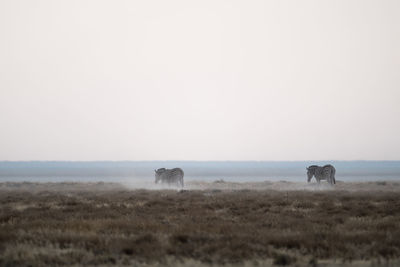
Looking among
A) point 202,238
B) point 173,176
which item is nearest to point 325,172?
point 173,176

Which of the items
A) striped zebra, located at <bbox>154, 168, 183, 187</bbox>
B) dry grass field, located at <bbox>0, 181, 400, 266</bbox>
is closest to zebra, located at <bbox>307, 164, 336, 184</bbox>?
striped zebra, located at <bbox>154, 168, 183, 187</bbox>

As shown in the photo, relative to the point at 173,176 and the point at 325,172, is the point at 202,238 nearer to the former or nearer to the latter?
the point at 173,176

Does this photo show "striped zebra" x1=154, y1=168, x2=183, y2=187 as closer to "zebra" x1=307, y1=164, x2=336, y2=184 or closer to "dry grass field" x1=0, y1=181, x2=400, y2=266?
"zebra" x1=307, y1=164, x2=336, y2=184

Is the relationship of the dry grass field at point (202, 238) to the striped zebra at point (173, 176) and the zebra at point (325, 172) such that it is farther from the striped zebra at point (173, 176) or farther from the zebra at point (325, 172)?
the striped zebra at point (173, 176)

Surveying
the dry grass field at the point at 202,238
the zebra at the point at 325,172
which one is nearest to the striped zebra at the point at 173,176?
the zebra at the point at 325,172

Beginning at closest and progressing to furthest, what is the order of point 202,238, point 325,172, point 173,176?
1. point 202,238
2. point 325,172
3. point 173,176

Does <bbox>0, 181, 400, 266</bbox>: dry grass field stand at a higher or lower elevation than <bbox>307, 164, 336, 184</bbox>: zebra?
lower

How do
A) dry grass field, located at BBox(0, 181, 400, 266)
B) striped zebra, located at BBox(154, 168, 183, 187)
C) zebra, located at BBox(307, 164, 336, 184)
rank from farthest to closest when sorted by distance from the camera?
striped zebra, located at BBox(154, 168, 183, 187), zebra, located at BBox(307, 164, 336, 184), dry grass field, located at BBox(0, 181, 400, 266)

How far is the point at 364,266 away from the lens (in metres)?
10.9

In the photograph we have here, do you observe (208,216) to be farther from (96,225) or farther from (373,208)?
(373,208)

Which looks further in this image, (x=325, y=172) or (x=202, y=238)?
(x=325, y=172)

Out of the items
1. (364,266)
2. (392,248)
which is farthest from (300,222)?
(364,266)

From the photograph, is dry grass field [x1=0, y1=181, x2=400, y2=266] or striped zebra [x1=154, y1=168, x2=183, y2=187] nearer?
dry grass field [x1=0, y1=181, x2=400, y2=266]

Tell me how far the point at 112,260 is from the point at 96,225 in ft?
16.8
